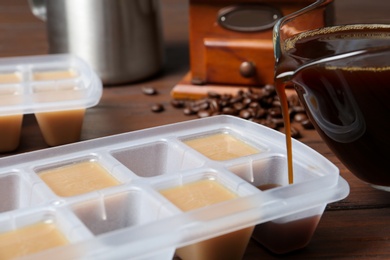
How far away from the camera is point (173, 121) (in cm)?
150

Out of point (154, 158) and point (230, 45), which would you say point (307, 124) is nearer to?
point (230, 45)

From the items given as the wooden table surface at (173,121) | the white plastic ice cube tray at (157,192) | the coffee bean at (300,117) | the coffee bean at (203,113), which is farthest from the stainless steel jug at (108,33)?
the white plastic ice cube tray at (157,192)

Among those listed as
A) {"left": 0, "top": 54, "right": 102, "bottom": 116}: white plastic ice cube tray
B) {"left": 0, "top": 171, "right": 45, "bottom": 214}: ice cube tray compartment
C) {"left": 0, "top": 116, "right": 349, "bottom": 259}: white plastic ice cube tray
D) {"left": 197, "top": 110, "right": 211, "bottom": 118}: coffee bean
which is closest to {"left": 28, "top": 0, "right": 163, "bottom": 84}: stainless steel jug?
{"left": 0, "top": 54, "right": 102, "bottom": 116}: white plastic ice cube tray

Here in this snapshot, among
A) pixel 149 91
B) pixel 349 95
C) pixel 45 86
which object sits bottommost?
pixel 149 91

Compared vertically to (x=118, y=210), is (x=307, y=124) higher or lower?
lower

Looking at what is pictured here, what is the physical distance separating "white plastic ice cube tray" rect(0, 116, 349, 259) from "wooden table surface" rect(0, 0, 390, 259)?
76 mm

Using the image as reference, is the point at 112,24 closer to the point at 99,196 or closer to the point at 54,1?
the point at 54,1

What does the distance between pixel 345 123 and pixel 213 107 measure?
50cm

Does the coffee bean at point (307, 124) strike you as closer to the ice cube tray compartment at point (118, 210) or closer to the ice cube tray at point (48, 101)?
the ice cube tray at point (48, 101)

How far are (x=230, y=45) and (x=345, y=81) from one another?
66 cm

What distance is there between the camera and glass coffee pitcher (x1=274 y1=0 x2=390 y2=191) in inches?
38.3

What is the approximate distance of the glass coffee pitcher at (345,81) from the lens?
0.97m

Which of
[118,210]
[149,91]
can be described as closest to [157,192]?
[118,210]

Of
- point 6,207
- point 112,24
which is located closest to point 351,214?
point 6,207
